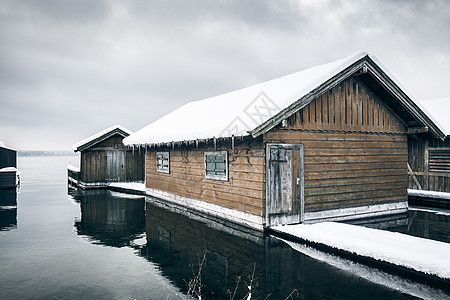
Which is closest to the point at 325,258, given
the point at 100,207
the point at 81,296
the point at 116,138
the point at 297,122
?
the point at 297,122

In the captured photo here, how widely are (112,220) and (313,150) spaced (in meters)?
7.69

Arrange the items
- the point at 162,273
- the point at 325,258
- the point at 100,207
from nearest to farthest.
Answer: the point at 162,273 → the point at 325,258 → the point at 100,207

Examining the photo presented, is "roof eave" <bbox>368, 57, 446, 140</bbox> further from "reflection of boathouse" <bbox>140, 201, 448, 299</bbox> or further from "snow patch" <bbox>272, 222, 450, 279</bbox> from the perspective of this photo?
"snow patch" <bbox>272, 222, 450, 279</bbox>

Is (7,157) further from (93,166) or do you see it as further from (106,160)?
(106,160)

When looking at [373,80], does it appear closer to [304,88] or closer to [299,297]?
[304,88]

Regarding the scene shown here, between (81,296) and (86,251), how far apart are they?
279 centimetres

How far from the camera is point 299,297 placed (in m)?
5.38

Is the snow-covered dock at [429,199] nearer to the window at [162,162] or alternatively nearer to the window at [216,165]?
the window at [216,165]

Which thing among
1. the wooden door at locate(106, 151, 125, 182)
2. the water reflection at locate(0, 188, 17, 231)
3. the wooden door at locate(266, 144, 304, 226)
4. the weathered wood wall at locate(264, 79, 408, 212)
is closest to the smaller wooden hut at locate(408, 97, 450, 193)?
the weathered wood wall at locate(264, 79, 408, 212)

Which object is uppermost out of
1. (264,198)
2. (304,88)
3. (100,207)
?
(304,88)

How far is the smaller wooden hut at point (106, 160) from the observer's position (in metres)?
22.7

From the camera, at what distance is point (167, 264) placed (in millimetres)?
6953

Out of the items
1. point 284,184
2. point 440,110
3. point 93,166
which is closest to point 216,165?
point 284,184

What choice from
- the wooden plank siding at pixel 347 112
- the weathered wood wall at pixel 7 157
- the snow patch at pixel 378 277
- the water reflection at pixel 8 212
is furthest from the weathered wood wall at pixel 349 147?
the weathered wood wall at pixel 7 157
